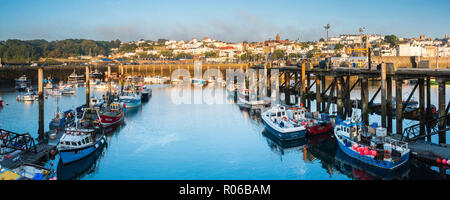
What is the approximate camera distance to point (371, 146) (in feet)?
72.8

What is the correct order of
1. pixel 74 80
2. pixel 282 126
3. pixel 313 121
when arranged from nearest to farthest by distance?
pixel 282 126 → pixel 313 121 → pixel 74 80

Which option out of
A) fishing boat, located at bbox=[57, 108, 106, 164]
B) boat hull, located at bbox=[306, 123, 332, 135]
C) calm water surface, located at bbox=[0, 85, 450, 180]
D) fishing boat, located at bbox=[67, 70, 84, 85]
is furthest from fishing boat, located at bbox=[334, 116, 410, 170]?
fishing boat, located at bbox=[67, 70, 84, 85]

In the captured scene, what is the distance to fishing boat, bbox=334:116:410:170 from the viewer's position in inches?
822

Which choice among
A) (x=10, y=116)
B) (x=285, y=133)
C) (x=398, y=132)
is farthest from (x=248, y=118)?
(x=10, y=116)

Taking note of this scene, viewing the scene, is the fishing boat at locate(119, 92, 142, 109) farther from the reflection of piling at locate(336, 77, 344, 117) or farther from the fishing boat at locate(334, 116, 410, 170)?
the fishing boat at locate(334, 116, 410, 170)

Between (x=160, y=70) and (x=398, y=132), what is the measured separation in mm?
119011

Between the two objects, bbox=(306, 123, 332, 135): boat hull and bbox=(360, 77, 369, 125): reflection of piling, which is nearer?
bbox=(360, 77, 369, 125): reflection of piling

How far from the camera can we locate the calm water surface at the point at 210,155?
2202 centimetres

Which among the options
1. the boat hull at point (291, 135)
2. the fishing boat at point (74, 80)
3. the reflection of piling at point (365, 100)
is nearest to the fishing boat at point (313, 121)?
the boat hull at point (291, 135)

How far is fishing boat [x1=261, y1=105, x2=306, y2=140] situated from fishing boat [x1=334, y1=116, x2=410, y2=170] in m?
3.73

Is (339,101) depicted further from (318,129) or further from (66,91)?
(66,91)

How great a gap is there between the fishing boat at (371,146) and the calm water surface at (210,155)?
528mm

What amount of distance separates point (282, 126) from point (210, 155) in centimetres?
700

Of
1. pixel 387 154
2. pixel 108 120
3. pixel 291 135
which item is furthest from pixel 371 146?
pixel 108 120
